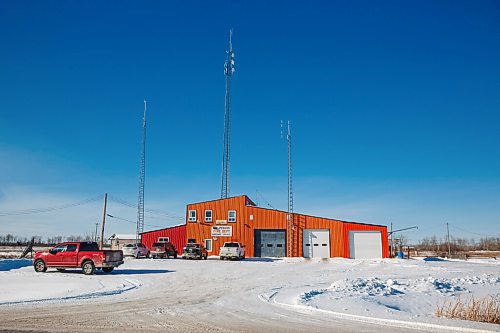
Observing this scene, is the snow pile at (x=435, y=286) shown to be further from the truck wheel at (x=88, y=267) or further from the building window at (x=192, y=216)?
the building window at (x=192, y=216)

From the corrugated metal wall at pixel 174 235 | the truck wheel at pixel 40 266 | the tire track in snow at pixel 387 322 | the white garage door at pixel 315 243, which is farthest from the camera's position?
the corrugated metal wall at pixel 174 235

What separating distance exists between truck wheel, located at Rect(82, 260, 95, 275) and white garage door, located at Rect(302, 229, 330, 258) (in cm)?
2601

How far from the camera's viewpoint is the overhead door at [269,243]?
147 ft

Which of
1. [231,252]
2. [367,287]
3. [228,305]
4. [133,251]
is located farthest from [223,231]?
[228,305]

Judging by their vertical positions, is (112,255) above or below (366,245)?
below

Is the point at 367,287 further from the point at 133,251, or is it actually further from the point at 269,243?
the point at 269,243

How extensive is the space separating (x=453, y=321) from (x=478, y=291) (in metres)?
8.04

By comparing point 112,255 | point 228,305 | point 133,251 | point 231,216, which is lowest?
point 228,305

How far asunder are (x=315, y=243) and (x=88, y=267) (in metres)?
26.7

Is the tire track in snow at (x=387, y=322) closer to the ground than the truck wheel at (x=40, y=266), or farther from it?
closer to the ground

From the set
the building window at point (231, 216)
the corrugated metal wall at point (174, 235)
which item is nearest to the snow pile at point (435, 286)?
the building window at point (231, 216)

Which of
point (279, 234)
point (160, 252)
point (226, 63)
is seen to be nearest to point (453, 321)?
point (160, 252)

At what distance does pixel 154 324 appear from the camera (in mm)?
9266

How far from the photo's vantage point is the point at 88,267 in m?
22.5
